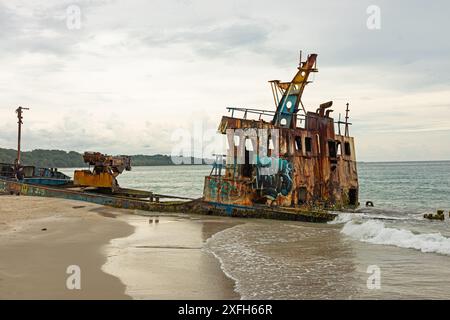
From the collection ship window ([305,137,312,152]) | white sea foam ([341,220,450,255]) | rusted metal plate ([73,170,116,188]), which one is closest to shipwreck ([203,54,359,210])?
ship window ([305,137,312,152])

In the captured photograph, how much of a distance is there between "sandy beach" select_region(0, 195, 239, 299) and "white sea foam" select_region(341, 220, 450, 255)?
4.66m

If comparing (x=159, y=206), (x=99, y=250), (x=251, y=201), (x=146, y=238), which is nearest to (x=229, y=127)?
(x=251, y=201)

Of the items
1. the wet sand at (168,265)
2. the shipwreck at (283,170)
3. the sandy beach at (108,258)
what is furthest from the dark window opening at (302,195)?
the wet sand at (168,265)

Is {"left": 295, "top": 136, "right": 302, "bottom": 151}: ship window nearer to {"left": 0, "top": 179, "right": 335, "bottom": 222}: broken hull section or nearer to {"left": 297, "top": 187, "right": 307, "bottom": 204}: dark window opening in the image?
{"left": 297, "top": 187, "right": 307, "bottom": 204}: dark window opening

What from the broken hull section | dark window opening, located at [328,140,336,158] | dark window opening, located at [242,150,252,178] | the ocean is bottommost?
the ocean

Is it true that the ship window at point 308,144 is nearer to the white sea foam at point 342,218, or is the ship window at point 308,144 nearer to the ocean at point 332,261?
the white sea foam at point 342,218

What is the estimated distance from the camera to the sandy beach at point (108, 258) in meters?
7.17

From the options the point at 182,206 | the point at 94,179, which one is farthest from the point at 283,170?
the point at 94,179

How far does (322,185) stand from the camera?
68.3 ft

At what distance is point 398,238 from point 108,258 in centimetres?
830

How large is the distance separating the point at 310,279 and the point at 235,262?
209 centimetres

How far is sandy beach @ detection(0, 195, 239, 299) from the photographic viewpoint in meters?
7.17

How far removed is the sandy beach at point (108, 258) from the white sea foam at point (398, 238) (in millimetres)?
4659
